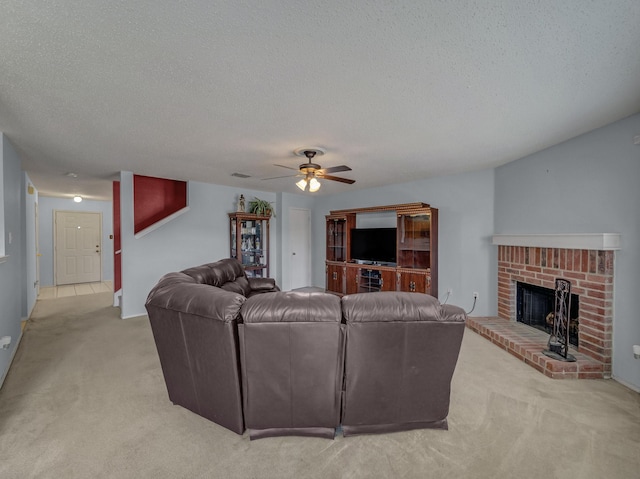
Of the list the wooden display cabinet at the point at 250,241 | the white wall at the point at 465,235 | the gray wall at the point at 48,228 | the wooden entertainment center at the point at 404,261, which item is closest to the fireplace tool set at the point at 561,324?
the white wall at the point at 465,235

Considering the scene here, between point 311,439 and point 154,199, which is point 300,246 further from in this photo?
point 311,439

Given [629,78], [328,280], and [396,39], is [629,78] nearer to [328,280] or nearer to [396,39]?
[396,39]

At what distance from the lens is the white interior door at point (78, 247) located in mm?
7359

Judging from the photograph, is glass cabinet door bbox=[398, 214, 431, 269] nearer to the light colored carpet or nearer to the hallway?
the light colored carpet

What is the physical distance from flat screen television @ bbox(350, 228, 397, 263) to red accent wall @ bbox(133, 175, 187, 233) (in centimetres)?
325

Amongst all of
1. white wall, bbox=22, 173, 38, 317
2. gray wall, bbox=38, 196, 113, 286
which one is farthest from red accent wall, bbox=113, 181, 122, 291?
gray wall, bbox=38, 196, 113, 286

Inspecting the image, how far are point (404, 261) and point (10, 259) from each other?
5051 millimetres

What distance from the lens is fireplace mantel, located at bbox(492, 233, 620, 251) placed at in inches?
103

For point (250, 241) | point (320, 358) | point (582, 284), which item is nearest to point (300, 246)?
point (250, 241)

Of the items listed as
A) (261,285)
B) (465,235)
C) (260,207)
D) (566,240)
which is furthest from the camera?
(260,207)

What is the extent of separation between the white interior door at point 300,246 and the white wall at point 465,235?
2679 mm

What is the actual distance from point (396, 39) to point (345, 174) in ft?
10.7

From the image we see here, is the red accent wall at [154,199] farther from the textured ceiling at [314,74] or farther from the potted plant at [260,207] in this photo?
the textured ceiling at [314,74]

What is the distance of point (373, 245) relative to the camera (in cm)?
569
